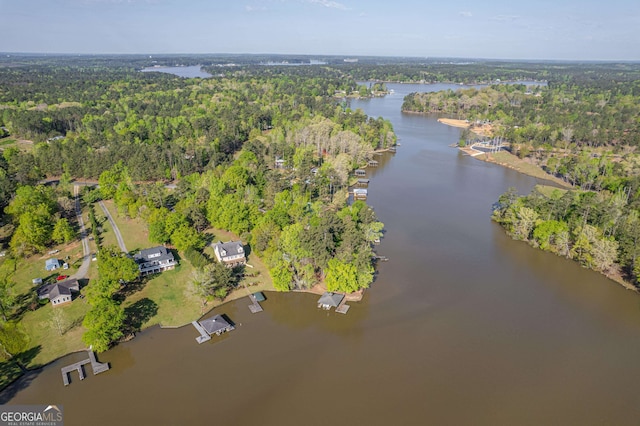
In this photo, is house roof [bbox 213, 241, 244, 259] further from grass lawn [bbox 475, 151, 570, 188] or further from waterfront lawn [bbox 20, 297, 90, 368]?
grass lawn [bbox 475, 151, 570, 188]

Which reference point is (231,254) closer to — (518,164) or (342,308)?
(342,308)

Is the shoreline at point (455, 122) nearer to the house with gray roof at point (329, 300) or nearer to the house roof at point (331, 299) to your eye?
the house roof at point (331, 299)

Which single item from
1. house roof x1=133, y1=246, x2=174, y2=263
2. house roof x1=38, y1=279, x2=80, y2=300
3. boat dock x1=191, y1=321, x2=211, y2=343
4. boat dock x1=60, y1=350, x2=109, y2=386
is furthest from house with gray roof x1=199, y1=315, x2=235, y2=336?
house roof x1=38, y1=279, x2=80, y2=300

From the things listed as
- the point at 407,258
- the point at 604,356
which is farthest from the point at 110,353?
the point at 604,356

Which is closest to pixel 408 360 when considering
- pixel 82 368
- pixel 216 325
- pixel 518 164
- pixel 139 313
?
pixel 216 325

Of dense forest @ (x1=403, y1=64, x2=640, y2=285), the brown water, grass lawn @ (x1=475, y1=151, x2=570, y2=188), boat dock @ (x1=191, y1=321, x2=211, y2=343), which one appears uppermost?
dense forest @ (x1=403, y1=64, x2=640, y2=285)

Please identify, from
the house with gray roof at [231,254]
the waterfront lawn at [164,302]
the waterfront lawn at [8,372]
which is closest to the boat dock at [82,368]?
the waterfront lawn at [8,372]
